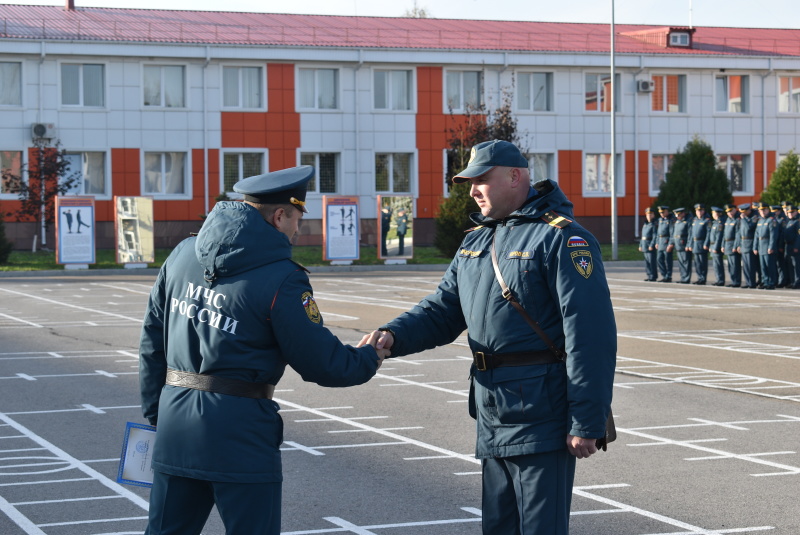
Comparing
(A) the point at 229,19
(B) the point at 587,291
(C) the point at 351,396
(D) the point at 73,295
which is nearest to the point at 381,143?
(A) the point at 229,19

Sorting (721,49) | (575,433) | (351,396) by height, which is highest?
(721,49)

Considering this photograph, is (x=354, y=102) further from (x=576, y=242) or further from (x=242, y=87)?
(x=576, y=242)

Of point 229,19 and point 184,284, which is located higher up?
point 229,19

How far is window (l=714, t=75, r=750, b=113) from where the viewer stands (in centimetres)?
5066

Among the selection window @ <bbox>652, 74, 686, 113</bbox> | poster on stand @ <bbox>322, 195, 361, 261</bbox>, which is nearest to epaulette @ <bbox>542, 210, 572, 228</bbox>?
poster on stand @ <bbox>322, 195, 361, 261</bbox>

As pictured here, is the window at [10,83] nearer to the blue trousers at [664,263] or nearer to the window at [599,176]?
the window at [599,176]

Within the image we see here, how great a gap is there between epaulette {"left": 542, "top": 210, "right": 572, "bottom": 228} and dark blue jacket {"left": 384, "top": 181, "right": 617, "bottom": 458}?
18 mm

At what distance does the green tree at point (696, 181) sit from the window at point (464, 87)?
7933mm

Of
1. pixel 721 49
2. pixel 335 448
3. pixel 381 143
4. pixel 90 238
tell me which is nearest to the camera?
pixel 335 448

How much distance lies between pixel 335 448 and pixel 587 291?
456cm

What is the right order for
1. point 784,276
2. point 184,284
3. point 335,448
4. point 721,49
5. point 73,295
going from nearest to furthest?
point 184,284 < point 335,448 < point 73,295 < point 784,276 < point 721,49

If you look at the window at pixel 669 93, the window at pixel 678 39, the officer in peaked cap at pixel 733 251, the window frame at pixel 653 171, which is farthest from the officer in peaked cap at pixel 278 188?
the window at pixel 678 39

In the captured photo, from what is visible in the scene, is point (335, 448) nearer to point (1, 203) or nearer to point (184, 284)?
point (184, 284)

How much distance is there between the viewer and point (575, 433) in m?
4.67
